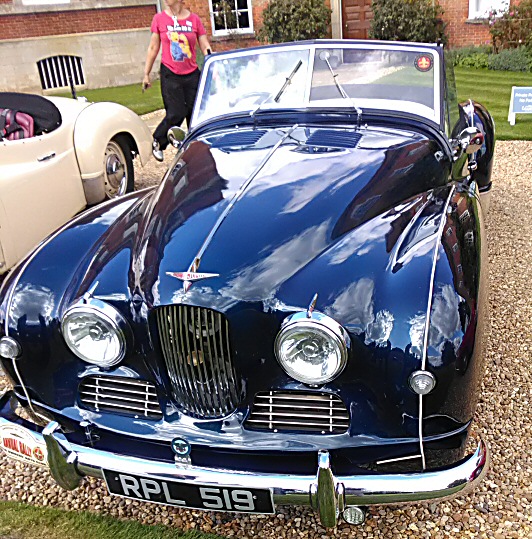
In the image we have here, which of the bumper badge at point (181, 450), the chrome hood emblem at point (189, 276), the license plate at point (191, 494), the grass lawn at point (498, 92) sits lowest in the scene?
the grass lawn at point (498, 92)

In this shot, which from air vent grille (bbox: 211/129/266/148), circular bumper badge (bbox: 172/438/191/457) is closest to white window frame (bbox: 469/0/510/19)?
air vent grille (bbox: 211/129/266/148)

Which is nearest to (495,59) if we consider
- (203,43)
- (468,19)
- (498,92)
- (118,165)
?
(468,19)

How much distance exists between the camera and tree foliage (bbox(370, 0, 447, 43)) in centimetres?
1327

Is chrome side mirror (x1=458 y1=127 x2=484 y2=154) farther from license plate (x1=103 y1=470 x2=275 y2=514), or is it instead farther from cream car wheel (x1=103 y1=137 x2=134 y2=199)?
cream car wheel (x1=103 y1=137 x2=134 y2=199)

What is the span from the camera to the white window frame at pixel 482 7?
13.2m

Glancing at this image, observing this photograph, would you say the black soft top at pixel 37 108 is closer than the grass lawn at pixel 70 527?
No

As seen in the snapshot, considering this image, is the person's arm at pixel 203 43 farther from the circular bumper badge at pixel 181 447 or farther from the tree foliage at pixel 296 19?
the tree foliage at pixel 296 19

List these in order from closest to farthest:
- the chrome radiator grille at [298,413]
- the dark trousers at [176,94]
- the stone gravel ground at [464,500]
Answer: the chrome radiator grille at [298,413] → the stone gravel ground at [464,500] → the dark trousers at [176,94]

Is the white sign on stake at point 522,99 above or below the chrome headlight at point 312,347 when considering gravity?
below

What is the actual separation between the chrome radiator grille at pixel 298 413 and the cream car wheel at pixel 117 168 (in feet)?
12.4

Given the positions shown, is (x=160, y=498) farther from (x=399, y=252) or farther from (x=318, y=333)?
(x=399, y=252)

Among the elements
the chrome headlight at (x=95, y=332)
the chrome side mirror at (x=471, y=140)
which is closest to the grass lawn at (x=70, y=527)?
the chrome headlight at (x=95, y=332)

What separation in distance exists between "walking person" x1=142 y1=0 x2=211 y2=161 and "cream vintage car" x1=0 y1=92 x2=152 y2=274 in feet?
2.46

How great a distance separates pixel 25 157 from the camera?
4.54 meters
